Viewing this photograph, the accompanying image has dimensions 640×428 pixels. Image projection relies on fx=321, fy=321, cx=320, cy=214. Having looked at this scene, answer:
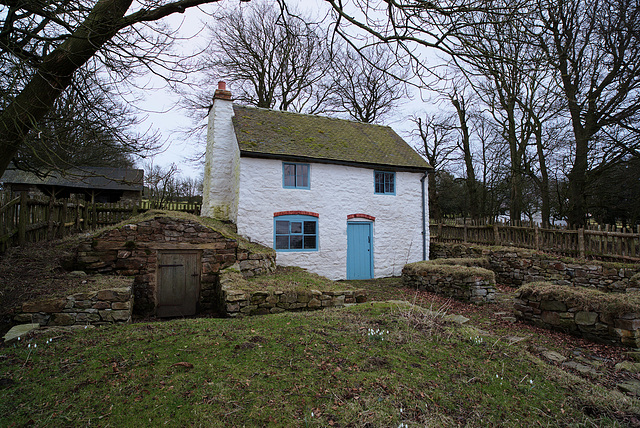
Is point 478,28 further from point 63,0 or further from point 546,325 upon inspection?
point 546,325

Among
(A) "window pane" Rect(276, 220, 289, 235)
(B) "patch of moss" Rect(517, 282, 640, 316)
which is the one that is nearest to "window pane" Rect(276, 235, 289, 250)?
(A) "window pane" Rect(276, 220, 289, 235)

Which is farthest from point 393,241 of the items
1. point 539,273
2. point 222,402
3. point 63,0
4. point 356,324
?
point 63,0

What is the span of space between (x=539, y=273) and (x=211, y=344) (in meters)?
11.8

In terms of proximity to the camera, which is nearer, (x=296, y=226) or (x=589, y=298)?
(x=589, y=298)

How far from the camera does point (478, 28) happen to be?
4.25m

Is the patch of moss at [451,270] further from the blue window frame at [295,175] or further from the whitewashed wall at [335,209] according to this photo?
the blue window frame at [295,175]

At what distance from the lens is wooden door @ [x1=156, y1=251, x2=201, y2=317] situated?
901 cm

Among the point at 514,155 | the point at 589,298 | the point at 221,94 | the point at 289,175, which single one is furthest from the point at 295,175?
the point at 514,155

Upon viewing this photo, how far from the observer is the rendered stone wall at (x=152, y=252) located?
8.41 meters

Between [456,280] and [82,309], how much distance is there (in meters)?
9.83

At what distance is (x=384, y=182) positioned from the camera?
15.0 metres

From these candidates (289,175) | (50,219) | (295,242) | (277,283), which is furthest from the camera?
(289,175)

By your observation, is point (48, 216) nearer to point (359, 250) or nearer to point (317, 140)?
point (317, 140)

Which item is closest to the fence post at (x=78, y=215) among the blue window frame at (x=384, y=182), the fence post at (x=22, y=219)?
the fence post at (x=22, y=219)
